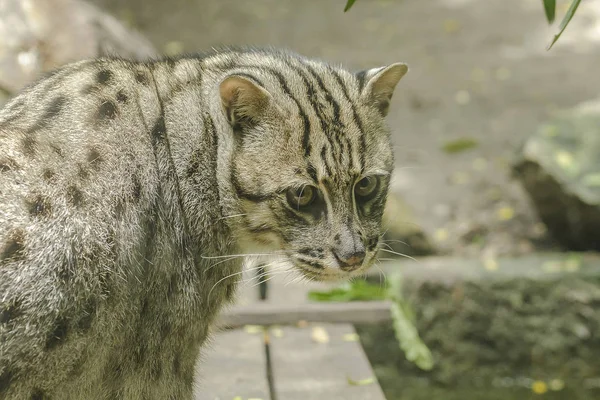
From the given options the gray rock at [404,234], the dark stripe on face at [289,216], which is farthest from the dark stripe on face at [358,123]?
the gray rock at [404,234]

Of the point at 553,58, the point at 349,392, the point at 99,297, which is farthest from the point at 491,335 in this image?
A: the point at 553,58

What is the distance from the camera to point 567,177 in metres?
8.91

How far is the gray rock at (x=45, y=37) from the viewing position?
8.43m

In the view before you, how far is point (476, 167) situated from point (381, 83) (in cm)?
661

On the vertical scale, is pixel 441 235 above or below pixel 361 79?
below

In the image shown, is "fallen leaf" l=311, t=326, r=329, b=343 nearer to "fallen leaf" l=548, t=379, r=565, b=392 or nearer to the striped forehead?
the striped forehead

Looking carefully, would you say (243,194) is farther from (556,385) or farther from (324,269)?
(556,385)

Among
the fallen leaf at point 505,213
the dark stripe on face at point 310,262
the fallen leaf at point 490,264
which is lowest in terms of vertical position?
the fallen leaf at point 490,264

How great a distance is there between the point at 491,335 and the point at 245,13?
A: 1011cm

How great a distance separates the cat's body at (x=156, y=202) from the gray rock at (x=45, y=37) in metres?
4.10

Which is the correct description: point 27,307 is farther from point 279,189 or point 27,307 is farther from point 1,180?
point 279,189

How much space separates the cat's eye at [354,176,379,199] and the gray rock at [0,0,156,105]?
173 inches

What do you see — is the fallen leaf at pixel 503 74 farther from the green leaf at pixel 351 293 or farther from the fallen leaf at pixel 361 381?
the fallen leaf at pixel 361 381


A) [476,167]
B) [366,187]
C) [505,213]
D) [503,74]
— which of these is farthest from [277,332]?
[503,74]
